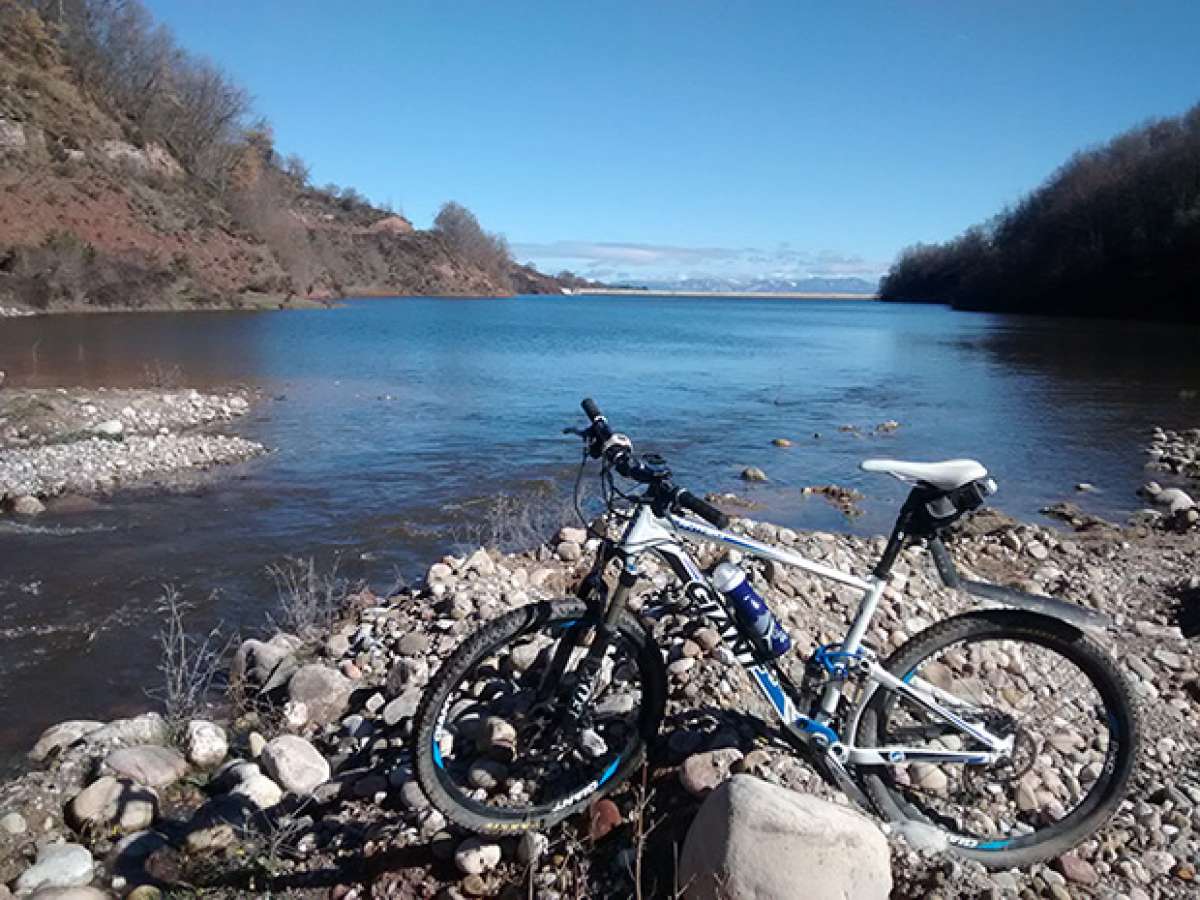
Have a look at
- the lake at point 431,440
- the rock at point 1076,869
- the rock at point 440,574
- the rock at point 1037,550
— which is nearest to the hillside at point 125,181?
the lake at point 431,440

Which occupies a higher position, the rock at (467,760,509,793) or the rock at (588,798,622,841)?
the rock at (467,760,509,793)

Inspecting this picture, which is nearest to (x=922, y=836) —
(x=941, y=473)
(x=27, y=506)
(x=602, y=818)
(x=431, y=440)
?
(x=602, y=818)

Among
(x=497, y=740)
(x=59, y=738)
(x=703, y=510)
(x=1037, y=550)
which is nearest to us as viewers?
(x=703, y=510)

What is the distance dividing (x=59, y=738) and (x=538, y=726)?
337cm

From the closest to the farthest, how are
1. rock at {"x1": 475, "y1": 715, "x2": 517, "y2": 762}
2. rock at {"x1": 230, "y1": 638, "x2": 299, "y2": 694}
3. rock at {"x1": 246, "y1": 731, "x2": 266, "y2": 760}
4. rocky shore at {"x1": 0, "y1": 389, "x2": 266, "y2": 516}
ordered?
1. rock at {"x1": 475, "y1": 715, "x2": 517, "y2": 762}
2. rock at {"x1": 246, "y1": 731, "x2": 266, "y2": 760}
3. rock at {"x1": 230, "y1": 638, "x2": 299, "y2": 694}
4. rocky shore at {"x1": 0, "y1": 389, "x2": 266, "y2": 516}

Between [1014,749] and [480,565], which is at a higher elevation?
[1014,749]

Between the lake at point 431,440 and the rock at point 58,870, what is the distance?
2.04 m

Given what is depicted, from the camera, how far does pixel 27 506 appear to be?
1118 centimetres

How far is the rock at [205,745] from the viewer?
486cm

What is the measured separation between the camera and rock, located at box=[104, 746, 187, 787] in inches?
179

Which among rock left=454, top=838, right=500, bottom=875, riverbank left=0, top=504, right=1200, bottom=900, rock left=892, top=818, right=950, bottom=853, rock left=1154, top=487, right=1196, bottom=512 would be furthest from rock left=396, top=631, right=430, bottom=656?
rock left=1154, top=487, right=1196, bottom=512

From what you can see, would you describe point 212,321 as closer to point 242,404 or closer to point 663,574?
point 242,404

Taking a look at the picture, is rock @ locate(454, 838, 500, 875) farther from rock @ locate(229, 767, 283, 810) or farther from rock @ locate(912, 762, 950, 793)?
rock @ locate(912, 762, 950, 793)

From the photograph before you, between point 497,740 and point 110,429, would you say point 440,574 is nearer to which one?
point 497,740
